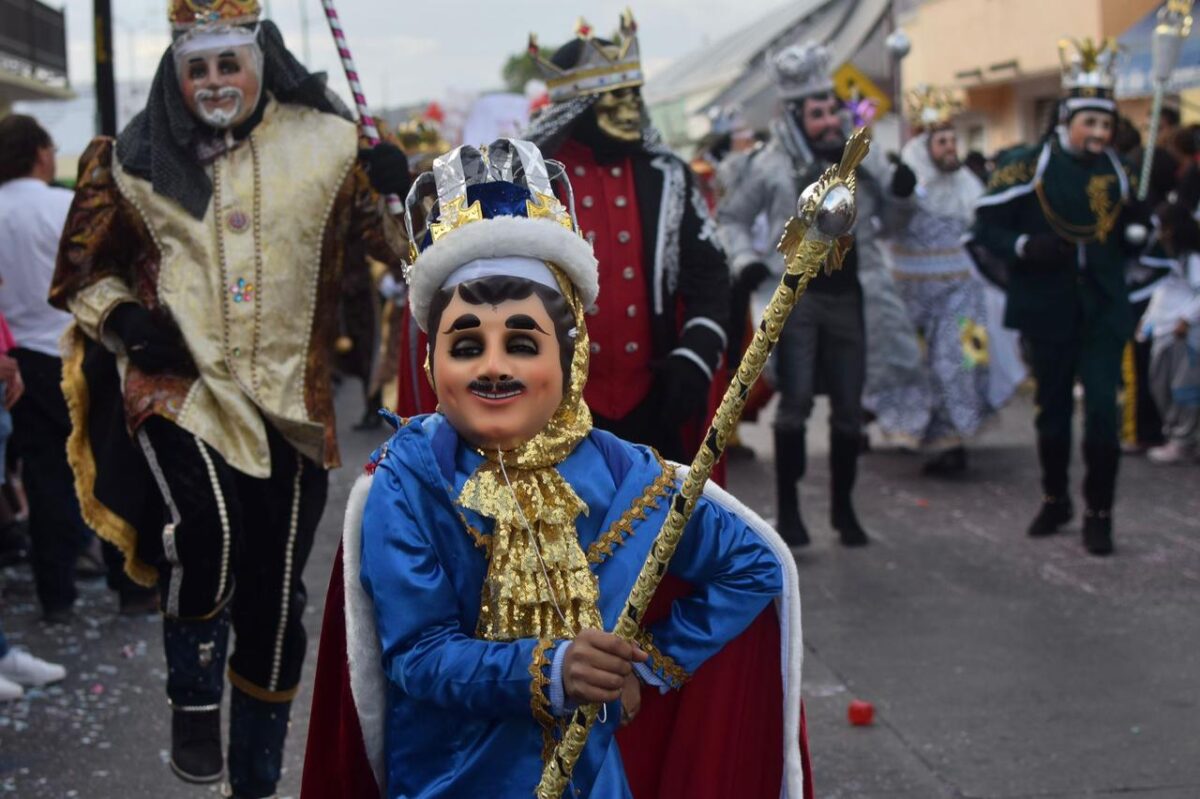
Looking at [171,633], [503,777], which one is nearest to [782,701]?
[503,777]

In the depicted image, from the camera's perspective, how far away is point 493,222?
2.96 meters

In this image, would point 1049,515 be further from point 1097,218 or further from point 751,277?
point 751,277

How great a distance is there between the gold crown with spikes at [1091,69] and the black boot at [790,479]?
78.2 inches

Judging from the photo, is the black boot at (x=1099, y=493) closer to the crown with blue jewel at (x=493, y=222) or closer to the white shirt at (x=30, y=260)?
the white shirt at (x=30, y=260)

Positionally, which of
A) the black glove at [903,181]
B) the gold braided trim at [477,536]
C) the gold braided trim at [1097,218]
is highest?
the black glove at [903,181]

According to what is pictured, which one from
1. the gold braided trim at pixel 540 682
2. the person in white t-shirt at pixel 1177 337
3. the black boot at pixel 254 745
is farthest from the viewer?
the person in white t-shirt at pixel 1177 337

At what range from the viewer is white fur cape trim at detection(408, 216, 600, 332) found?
2955 mm

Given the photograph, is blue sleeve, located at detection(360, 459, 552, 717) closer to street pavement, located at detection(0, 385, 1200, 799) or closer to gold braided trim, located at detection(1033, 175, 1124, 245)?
street pavement, located at detection(0, 385, 1200, 799)

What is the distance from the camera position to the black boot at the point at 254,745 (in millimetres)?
4586

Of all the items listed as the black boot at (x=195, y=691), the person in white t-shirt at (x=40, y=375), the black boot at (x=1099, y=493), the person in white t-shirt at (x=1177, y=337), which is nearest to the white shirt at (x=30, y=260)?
the person in white t-shirt at (x=40, y=375)

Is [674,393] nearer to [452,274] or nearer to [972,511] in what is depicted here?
[452,274]

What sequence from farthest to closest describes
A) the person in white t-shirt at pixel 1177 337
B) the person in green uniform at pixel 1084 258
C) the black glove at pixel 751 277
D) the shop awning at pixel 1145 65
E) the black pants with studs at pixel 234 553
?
the shop awning at pixel 1145 65 → the person in white t-shirt at pixel 1177 337 → the person in green uniform at pixel 1084 258 → the black glove at pixel 751 277 → the black pants with studs at pixel 234 553

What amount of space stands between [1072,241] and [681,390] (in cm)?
347

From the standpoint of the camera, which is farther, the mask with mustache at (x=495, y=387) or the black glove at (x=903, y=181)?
the black glove at (x=903, y=181)
